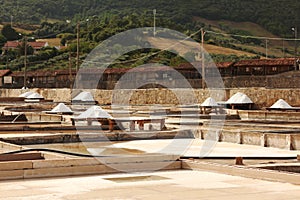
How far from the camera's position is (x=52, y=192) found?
33.3 feet

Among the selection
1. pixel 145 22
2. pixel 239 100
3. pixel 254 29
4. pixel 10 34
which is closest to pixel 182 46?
pixel 145 22

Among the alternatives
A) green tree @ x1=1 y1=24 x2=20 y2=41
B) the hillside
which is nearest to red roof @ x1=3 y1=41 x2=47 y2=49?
green tree @ x1=1 y1=24 x2=20 y2=41

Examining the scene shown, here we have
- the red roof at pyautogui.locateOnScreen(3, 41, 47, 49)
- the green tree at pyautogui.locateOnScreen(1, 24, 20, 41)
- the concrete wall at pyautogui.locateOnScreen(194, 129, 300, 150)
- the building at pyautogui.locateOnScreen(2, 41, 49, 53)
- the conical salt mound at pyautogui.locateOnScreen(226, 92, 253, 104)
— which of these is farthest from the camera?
the green tree at pyautogui.locateOnScreen(1, 24, 20, 41)

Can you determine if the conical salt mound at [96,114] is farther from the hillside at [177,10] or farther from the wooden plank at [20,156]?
the hillside at [177,10]

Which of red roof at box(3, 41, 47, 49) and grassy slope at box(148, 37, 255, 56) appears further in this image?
red roof at box(3, 41, 47, 49)

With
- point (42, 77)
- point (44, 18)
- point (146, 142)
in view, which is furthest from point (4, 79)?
point (44, 18)

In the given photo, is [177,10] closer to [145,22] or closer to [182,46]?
[145,22]

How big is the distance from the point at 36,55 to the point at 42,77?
29.4 meters

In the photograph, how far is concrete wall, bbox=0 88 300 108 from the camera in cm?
4400

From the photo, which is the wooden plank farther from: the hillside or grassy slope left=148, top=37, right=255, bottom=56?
the hillside

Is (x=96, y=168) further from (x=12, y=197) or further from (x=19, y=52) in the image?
(x=19, y=52)

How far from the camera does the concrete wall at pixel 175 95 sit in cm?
4400

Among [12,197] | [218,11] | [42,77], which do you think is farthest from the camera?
[218,11]

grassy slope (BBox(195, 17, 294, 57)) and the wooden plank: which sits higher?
grassy slope (BBox(195, 17, 294, 57))
